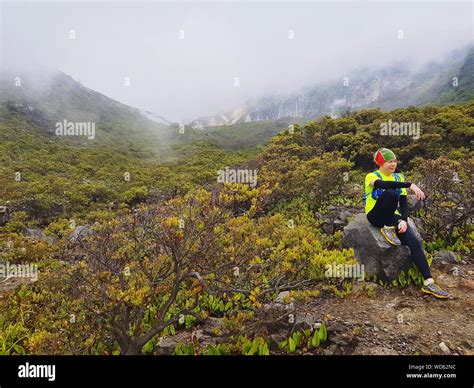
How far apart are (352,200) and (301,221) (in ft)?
6.62

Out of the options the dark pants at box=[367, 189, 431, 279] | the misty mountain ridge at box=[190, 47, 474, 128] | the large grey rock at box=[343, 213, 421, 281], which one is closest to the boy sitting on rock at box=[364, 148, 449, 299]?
the dark pants at box=[367, 189, 431, 279]

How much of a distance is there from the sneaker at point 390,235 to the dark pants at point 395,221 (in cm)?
7

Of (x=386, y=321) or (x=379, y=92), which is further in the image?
(x=379, y=92)

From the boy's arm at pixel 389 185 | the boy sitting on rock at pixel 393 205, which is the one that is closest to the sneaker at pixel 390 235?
the boy sitting on rock at pixel 393 205

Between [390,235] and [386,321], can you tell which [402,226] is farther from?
[386,321]

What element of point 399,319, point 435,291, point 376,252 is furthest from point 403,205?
point 399,319

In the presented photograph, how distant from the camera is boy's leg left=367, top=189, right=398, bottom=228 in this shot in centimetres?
501

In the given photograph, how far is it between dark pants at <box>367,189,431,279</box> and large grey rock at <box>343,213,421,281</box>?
0.28m

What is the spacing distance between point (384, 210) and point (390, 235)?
1.71ft

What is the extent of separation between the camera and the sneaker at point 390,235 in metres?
5.41

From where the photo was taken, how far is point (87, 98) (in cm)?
7344

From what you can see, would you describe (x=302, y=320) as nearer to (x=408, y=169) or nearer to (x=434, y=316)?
(x=434, y=316)

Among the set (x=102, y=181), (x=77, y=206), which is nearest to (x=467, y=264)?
(x=77, y=206)

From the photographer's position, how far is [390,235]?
545cm
